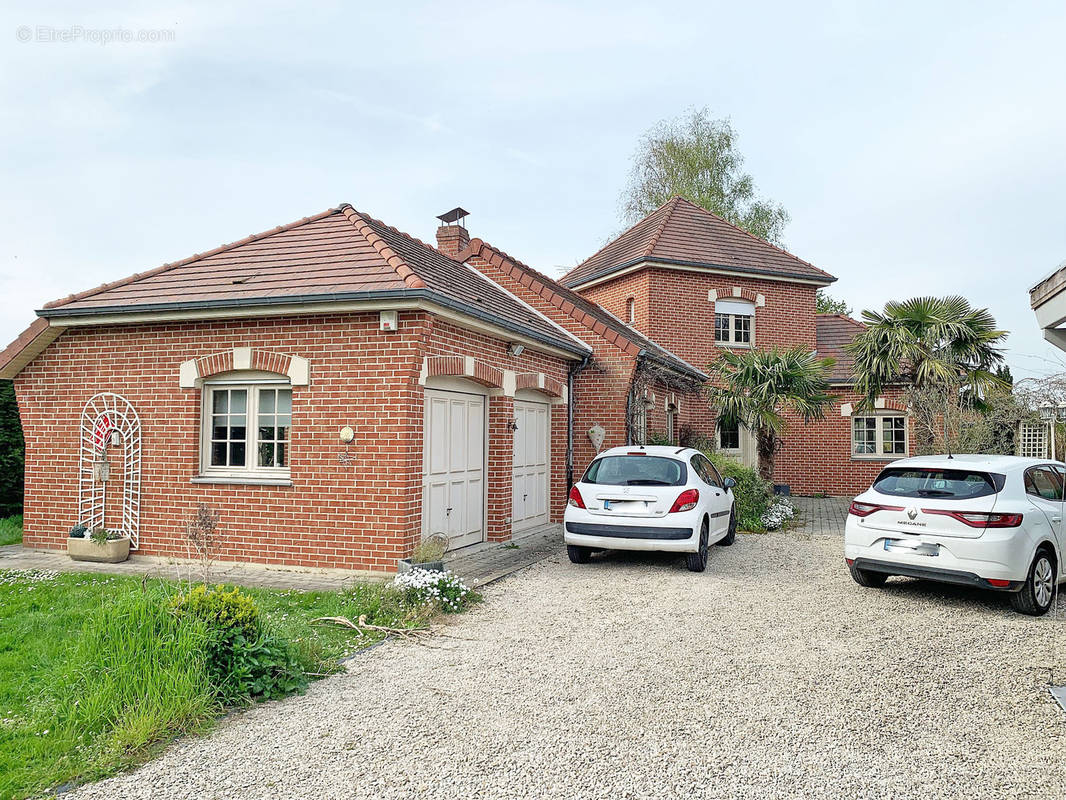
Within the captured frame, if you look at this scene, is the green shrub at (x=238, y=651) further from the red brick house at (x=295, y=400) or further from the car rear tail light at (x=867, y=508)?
the car rear tail light at (x=867, y=508)

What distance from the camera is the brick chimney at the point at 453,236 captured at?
1595 cm

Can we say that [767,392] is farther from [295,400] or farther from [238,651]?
[238,651]

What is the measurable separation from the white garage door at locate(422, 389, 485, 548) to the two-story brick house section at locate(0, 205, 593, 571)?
33 millimetres

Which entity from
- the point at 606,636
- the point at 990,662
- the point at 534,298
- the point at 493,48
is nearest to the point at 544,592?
the point at 606,636

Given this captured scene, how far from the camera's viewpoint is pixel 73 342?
1049 centimetres

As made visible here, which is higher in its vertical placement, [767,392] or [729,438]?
[767,392]

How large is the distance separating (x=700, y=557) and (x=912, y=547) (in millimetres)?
2570

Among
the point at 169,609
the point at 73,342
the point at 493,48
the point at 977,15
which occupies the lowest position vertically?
the point at 169,609

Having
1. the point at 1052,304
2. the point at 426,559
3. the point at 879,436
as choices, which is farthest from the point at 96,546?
the point at 879,436

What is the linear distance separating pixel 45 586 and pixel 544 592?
17.7 ft

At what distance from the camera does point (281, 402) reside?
31.7ft

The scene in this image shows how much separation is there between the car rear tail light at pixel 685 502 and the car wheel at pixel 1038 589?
3436 millimetres

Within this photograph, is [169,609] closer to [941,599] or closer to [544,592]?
[544,592]

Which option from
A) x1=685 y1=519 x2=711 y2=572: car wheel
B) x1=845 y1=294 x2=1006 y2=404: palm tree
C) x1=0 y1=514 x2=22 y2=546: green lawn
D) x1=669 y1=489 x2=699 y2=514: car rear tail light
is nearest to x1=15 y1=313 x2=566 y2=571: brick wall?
x1=0 y1=514 x2=22 y2=546: green lawn
